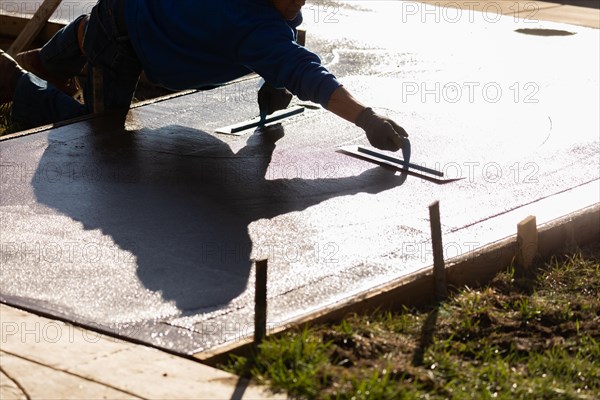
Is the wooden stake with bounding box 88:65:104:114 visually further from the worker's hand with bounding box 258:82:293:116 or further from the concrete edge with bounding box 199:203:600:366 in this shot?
the concrete edge with bounding box 199:203:600:366

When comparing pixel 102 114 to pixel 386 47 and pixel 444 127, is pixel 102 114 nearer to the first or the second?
pixel 444 127

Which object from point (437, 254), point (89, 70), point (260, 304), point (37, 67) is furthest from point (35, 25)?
point (260, 304)

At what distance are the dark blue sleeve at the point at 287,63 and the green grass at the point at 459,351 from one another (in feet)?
5.84

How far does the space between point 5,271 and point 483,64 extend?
5.62m

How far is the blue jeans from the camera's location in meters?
7.23

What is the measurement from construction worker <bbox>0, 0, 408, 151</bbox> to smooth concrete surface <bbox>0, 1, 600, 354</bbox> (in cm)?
31

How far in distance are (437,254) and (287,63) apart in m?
1.98

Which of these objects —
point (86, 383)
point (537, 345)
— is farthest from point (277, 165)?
point (86, 383)

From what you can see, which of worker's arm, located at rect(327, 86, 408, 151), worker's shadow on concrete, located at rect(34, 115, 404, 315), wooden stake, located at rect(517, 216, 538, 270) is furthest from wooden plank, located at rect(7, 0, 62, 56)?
wooden stake, located at rect(517, 216, 538, 270)

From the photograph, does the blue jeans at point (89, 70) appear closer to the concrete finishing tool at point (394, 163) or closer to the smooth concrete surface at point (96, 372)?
the concrete finishing tool at point (394, 163)

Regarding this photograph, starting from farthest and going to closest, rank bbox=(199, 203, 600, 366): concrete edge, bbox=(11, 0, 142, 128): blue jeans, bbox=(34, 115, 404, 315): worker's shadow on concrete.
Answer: bbox=(11, 0, 142, 128): blue jeans < bbox=(34, 115, 404, 315): worker's shadow on concrete < bbox=(199, 203, 600, 366): concrete edge

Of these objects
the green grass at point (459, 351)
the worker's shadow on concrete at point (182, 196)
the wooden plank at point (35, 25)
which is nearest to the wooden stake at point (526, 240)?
the green grass at point (459, 351)

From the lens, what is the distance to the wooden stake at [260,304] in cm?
414

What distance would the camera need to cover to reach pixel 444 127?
A: 7.58 meters
